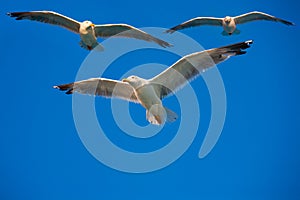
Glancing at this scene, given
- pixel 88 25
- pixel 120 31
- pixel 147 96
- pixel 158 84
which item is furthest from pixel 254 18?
pixel 147 96

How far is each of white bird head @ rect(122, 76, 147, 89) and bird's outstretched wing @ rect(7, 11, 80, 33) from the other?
211 cm

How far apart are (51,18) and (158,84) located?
2.91m

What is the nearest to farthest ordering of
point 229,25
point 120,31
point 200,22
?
point 120,31, point 229,25, point 200,22

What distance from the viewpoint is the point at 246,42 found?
27.3 ft

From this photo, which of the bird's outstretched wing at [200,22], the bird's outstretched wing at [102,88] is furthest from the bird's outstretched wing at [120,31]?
the bird's outstretched wing at [200,22]

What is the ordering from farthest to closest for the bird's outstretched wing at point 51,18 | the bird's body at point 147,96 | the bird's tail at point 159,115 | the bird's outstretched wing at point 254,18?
the bird's outstretched wing at point 254,18 → the bird's outstretched wing at point 51,18 → the bird's body at point 147,96 → the bird's tail at point 159,115

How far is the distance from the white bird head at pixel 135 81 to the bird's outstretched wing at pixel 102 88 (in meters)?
0.39

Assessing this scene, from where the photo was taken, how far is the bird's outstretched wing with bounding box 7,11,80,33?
10.9 m

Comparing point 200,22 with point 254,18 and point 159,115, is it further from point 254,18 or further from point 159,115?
point 159,115

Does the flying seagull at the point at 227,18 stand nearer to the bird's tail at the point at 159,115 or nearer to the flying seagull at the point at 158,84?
the flying seagull at the point at 158,84

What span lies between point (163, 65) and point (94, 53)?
129 centimetres

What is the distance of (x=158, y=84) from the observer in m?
9.36

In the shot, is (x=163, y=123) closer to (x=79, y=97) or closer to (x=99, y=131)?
(x=79, y=97)

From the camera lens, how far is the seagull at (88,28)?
10586mm
